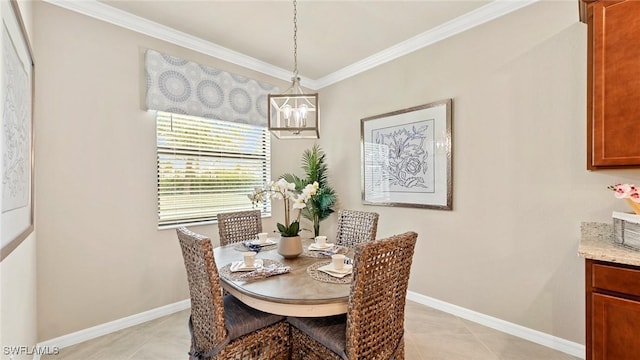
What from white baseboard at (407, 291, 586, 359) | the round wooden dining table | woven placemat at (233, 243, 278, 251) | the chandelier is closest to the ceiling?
the chandelier

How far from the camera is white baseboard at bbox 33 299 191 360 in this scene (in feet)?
7.29

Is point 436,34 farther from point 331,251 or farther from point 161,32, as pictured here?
point 161,32

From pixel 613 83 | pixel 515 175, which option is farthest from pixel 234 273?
pixel 613 83

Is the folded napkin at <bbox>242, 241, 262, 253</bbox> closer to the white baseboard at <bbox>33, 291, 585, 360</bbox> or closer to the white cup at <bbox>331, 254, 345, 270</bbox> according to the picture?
the white cup at <bbox>331, 254, 345, 270</bbox>

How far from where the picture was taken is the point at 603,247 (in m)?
1.62

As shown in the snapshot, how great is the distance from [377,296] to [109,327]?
2.51 metres

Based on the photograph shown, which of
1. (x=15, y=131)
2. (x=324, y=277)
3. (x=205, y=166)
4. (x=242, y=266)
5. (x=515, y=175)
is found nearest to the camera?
(x=15, y=131)

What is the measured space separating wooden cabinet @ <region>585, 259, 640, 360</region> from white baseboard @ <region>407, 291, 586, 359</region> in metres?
0.76

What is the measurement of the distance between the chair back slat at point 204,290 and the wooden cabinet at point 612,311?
6.53 ft

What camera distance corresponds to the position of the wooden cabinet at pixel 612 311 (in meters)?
1.40

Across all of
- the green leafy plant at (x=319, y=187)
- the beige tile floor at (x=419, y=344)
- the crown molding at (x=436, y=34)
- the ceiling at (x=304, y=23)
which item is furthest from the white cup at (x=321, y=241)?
the crown molding at (x=436, y=34)

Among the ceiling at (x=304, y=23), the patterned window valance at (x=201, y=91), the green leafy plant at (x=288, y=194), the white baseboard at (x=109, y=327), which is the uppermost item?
the ceiling at (x=304, y=23)

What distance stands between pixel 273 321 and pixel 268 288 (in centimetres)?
35

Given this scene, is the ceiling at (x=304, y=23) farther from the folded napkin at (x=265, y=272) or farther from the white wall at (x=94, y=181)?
the folded napkin at (x=265, y=272)
